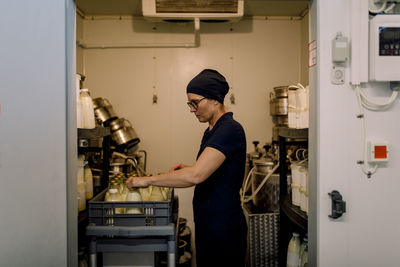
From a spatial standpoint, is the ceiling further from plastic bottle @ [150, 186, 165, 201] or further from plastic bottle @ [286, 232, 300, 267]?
plastic bottle @ [286, 232, 300, 267]

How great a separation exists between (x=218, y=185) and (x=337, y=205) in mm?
547

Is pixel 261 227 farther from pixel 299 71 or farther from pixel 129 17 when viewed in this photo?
pixel 129 17

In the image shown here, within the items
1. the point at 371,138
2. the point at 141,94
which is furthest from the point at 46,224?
the point at 141,94

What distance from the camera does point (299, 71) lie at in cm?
349

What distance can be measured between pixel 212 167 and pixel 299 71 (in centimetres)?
244

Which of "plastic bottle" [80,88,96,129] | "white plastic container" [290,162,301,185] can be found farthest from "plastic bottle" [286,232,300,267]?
"plastic bottle" [80,88,96,129]

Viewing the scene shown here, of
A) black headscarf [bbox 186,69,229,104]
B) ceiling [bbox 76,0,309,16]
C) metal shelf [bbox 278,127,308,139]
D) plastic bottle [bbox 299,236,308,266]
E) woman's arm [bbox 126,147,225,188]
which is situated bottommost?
plastic bottle [bbox 299,236,308,266]

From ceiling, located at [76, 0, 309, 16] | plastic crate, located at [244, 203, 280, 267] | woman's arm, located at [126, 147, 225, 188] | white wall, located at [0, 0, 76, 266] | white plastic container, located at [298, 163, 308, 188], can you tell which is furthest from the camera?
ceiling, located at [76, 0, 309, 16]

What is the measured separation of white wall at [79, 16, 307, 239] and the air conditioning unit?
39 centimetres

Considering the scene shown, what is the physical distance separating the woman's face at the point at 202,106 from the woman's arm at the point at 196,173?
0.81 ft

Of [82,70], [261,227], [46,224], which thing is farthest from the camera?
[82,70]

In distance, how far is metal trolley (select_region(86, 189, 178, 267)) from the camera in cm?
153

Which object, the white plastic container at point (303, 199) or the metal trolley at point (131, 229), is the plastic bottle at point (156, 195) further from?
the white plastic container at point (303, 199)

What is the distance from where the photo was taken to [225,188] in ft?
5.16
